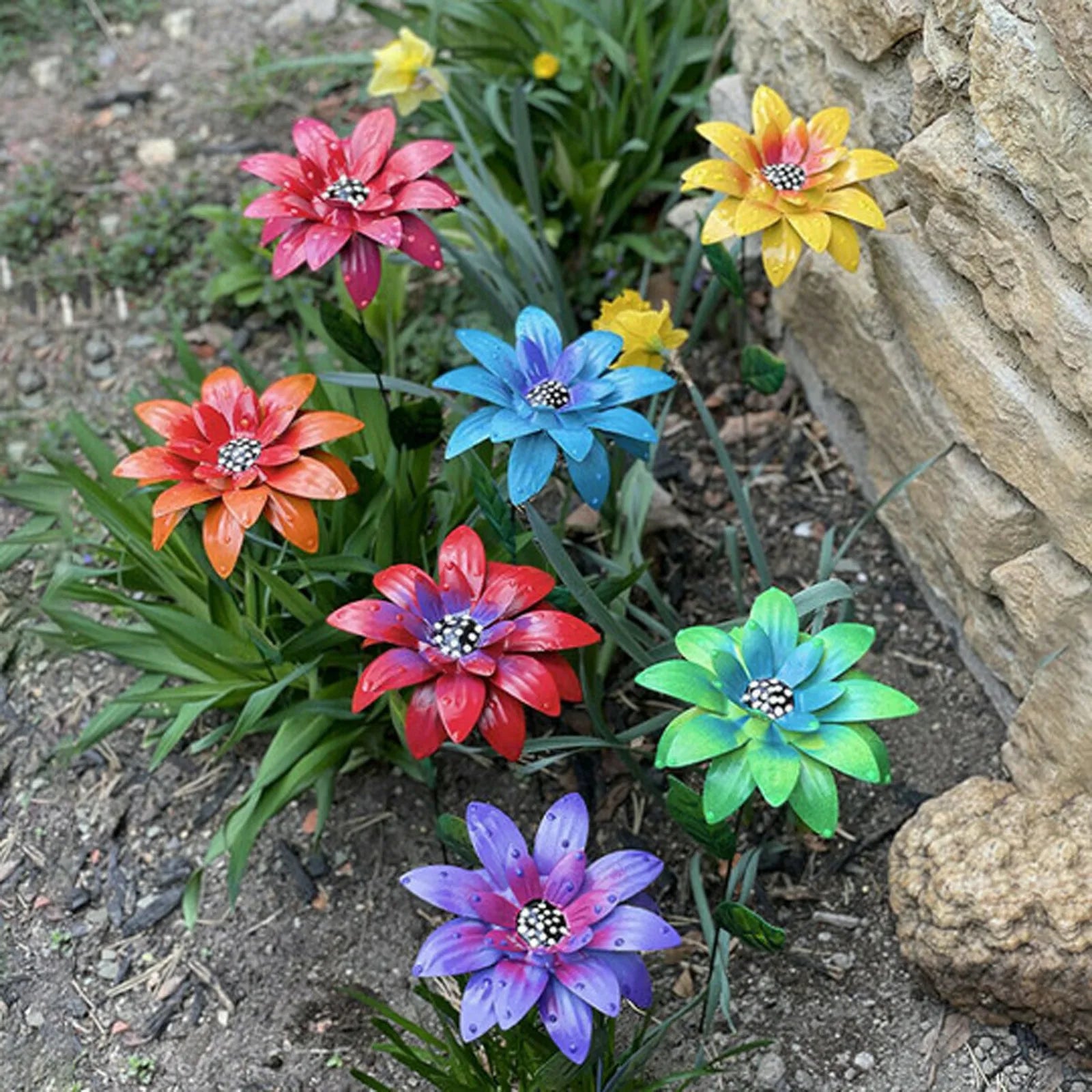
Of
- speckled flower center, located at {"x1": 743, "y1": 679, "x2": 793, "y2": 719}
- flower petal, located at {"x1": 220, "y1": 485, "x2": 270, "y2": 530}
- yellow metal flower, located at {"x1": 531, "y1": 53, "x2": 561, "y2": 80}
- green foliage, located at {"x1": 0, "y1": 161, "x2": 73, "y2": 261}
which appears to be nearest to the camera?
speckled flower center, located at {"x1": 743, "y1": 679, "x2": 793, "y2": 719}

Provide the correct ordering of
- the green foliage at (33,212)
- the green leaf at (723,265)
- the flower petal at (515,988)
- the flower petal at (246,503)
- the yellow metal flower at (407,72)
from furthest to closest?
the green foliage at (33,212)
the yellow metal flower at (407,72)
the green leaf at (723,265)
the flower petal at (246,503)
the flower petal at (515,988)

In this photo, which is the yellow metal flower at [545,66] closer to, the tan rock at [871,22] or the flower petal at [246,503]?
the tan rock at [871,22]

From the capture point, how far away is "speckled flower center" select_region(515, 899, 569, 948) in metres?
1.58

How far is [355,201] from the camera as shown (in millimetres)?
1974

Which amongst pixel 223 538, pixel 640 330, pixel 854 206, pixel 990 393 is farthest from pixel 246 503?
pixel 990 393

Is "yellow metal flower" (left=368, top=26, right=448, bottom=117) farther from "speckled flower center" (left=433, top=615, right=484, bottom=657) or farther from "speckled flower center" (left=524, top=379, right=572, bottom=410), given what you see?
"speckled flower center" (left=433, top=615, right=484, bottom=657)

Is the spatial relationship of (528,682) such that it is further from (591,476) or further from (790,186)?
(790,186)

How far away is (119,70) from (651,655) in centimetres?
242

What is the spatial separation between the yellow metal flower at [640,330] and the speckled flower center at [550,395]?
0.19m

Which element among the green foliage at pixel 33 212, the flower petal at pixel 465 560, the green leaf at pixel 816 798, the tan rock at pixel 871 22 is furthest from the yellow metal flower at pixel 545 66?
the green leaf at pixel 816 798

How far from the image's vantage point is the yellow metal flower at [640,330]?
200 centimetres

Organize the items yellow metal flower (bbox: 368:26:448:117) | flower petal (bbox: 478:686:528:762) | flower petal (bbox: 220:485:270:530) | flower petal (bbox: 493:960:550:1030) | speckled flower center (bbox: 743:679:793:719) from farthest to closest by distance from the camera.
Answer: yellow metal flower (bbox: 368:26:448:117) → flower petal (bbox: 220:485:270:530) → flower petal (bbox: 478:686:528:762) → speckled flower center (bbox: 743:679:793:719) → flower petal (bbox: 493:960:550:1030)

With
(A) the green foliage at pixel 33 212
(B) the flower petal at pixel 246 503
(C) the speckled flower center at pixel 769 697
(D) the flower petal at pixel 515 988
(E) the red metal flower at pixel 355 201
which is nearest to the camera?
(D) the flower petal at pixel 515 988

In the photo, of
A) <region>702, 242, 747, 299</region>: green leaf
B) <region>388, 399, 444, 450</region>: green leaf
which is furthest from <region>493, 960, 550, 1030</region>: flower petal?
<region>702, 242, 747, 299</region>: green leaf
